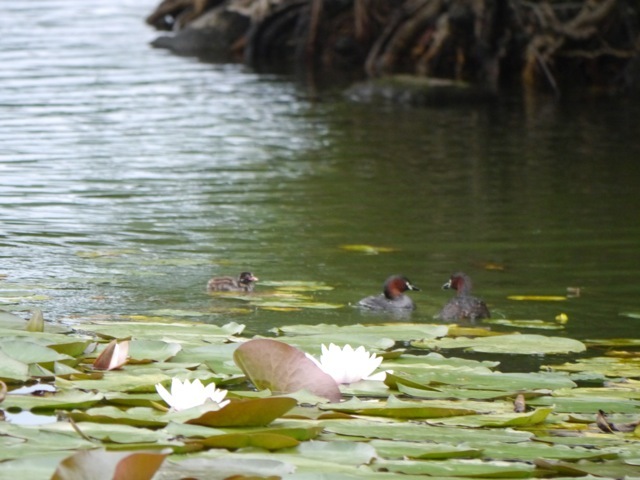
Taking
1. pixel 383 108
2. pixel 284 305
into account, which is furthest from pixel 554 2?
pixel 284 305

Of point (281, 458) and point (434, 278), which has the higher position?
point (281, 458)

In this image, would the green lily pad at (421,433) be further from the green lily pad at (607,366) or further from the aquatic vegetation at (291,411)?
the green lily pad at (607,366)

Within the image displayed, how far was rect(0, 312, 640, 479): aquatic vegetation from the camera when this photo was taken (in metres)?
3.42

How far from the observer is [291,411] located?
3939 mm

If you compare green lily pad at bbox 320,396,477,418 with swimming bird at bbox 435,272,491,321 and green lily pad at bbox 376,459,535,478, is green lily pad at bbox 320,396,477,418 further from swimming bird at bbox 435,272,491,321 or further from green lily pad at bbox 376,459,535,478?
swimming bird at bbox 435,272,491,321

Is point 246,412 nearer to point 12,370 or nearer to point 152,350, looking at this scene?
point 12,370

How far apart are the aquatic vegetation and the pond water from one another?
5.15ft

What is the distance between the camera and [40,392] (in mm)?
4176

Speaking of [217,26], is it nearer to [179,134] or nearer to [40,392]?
[179,134]

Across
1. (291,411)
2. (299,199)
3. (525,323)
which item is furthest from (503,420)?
(299,199)

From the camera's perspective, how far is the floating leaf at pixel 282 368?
4.12 m

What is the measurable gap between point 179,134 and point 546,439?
38.0ft

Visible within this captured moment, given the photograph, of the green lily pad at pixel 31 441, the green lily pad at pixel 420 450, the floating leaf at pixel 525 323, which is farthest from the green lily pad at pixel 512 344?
the green lily pad at pixel 31 441

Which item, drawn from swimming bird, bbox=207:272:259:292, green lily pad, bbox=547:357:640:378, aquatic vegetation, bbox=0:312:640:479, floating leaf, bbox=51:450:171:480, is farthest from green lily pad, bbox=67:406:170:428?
swimming bird, bbox=207:272:259:292
